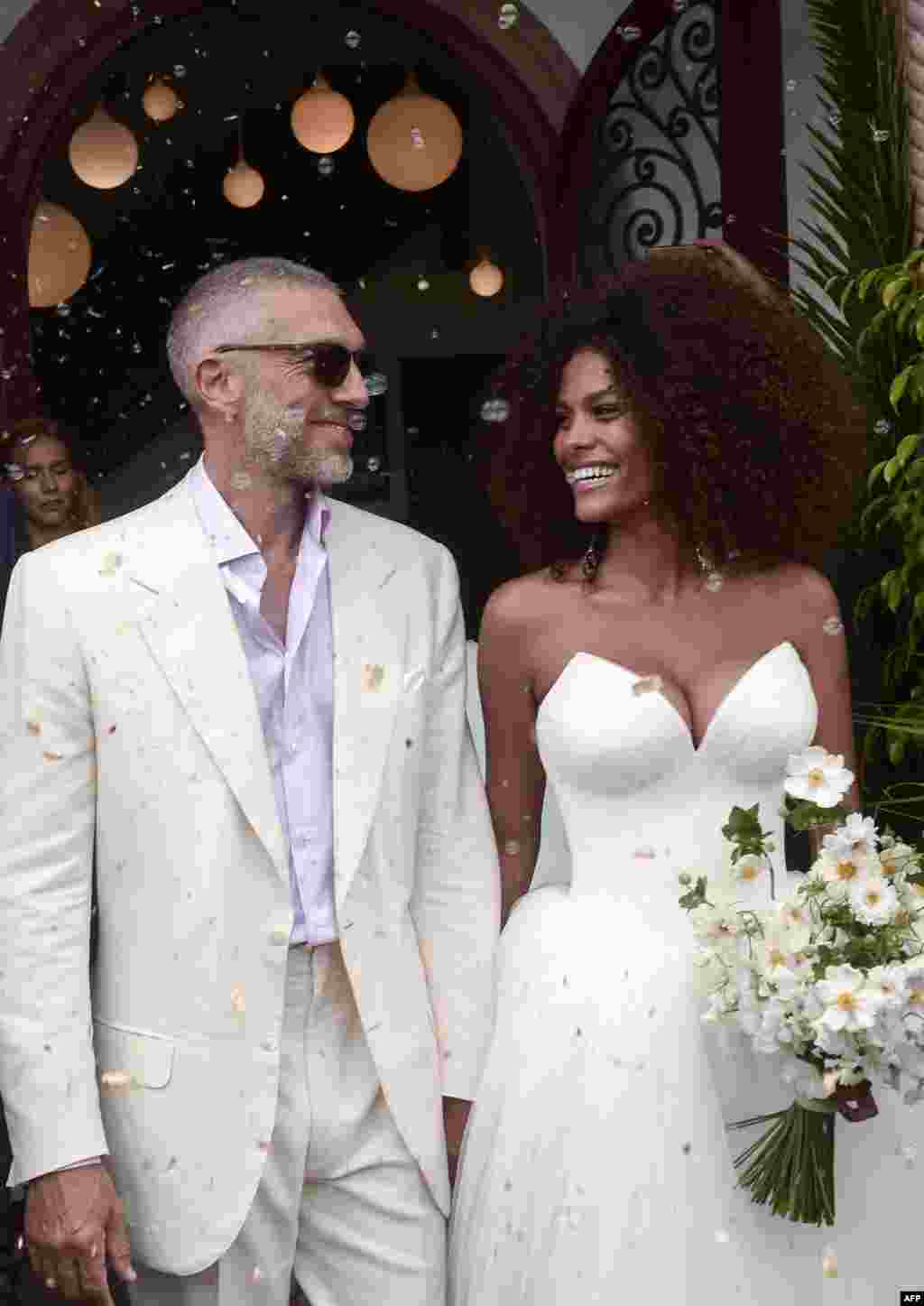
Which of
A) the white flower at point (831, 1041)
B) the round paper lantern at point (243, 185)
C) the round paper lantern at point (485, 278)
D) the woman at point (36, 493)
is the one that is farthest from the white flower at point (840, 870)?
the round paper lantern at point (243, 185)

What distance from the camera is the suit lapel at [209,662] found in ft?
9.84

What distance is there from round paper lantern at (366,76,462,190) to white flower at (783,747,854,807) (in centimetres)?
333

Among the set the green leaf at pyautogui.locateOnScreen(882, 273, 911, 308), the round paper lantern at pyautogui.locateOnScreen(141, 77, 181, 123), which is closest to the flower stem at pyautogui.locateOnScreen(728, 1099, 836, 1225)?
the green leaf at pyautogui.locateOnScreen(882, 273, 911, 308)

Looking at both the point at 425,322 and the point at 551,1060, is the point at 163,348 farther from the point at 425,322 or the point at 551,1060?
the point at 551,1060

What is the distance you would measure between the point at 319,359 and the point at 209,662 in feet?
1.76

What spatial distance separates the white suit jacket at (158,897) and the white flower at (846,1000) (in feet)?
2.17

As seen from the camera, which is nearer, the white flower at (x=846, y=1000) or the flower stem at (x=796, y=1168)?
the white flower at (x=846, y=1000)

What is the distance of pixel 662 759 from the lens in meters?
3.34

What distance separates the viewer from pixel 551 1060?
3303 mm

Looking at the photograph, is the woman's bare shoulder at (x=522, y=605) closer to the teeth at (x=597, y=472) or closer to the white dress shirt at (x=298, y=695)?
the teeth at (x=597, y=472)

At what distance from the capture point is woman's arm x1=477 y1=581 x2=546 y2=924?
3.50m

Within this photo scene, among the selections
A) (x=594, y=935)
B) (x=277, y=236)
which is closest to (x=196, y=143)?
(x=277, y=236)

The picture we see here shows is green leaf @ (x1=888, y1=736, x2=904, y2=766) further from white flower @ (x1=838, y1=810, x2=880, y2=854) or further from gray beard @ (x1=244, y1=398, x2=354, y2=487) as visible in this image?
gray beard @ (x1=244, y1=398, x2=354, y2=487)

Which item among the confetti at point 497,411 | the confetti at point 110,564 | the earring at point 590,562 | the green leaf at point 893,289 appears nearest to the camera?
the confetti at point 110,564
